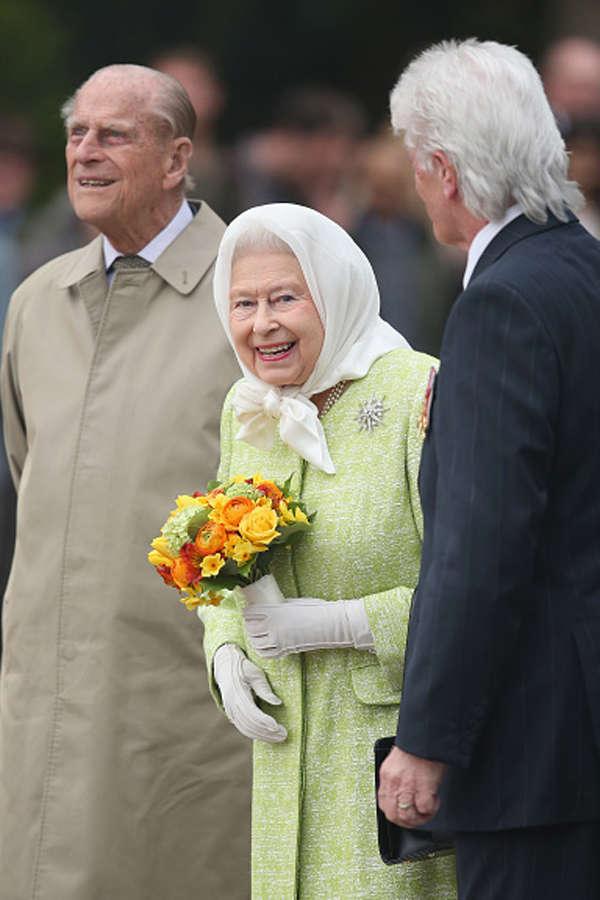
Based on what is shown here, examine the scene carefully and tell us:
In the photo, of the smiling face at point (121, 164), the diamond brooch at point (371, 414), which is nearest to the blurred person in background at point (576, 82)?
the smiling face at point (121, 164)

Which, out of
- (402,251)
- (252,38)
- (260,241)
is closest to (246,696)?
(260,241)

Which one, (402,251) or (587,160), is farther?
(402,251)

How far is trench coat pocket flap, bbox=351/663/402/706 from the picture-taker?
10.7ft

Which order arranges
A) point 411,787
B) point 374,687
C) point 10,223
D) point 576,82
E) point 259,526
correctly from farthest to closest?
1. point 10,223
2. point 576,82
3. point 374,687
4. point 259,526
5. point 411,787

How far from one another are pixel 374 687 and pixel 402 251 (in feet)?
12.7

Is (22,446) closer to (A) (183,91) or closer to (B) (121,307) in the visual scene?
(B) (121,307)

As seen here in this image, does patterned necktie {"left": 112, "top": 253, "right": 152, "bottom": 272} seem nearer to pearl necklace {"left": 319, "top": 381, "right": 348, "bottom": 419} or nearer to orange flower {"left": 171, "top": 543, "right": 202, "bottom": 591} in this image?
pearl necklace {"left": 319, "top": 381, "right": 348, "bottom": 419}

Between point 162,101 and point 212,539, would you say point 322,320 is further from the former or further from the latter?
point 162,101

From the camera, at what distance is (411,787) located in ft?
9.12

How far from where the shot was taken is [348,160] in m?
7.50

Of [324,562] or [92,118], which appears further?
[92,118]

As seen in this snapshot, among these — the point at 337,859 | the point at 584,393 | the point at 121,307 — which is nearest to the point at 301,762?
the point at 337,859

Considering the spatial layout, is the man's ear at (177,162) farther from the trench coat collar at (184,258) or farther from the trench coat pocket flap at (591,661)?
the trench coat pocket flap at (591,661)

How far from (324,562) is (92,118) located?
163 cm
